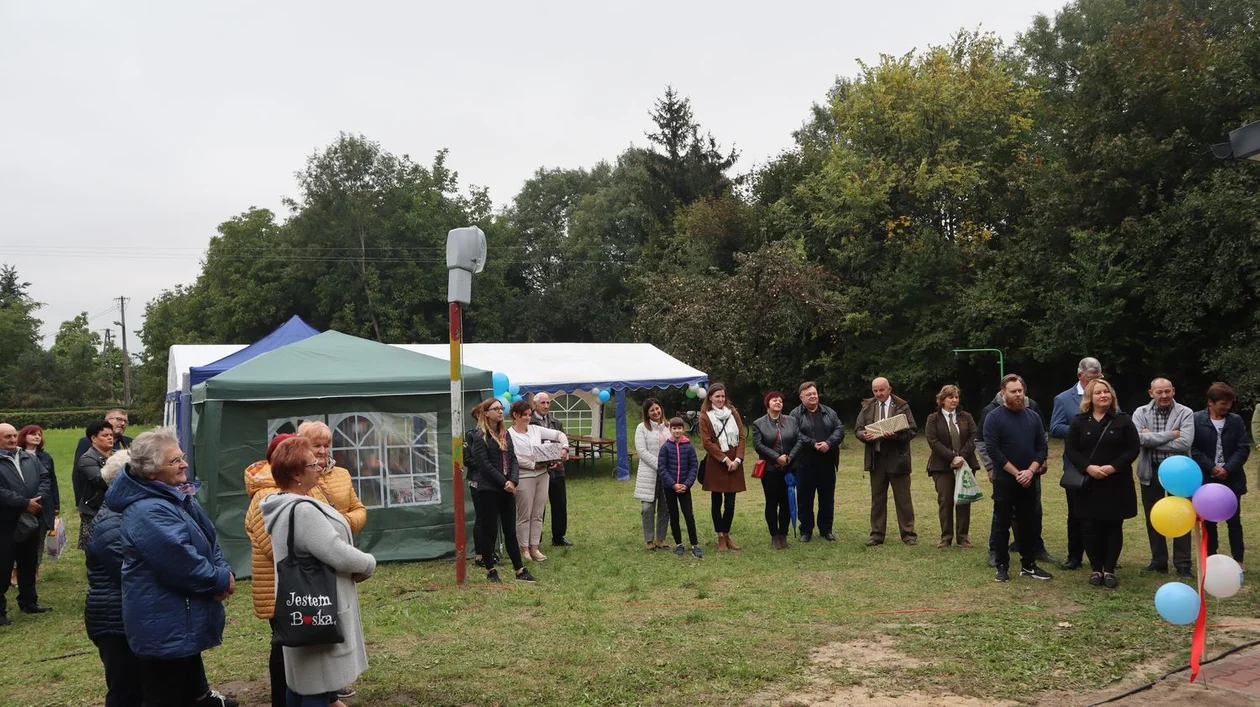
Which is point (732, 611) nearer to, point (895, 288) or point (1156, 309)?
point (1156, 309)

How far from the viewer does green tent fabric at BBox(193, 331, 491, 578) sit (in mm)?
8750

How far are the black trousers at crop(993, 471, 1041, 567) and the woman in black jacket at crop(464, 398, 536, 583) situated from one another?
3.78m

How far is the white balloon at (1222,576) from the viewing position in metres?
4.81

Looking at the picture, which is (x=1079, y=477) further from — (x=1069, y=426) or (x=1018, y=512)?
(x=1018, y=512)

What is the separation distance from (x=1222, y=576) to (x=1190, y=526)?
0.44 metres

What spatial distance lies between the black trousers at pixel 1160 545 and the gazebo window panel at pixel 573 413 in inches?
658

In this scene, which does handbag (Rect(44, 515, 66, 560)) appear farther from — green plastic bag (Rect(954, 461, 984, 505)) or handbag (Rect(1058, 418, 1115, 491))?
handbag (Rect(1058, 418, 1115, 491))

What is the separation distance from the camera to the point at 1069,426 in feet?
24.0

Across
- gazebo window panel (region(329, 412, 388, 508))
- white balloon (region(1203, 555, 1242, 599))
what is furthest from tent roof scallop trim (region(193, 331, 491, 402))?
white balloon (region(1203, 555, 1242, 599))

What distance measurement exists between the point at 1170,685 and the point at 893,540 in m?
4.96

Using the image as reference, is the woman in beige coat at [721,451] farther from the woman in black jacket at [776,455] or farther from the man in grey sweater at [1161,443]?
the man in grey sweater at [1161,443]

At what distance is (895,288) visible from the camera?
1125 inches

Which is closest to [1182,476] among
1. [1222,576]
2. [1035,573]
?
[1222,576]

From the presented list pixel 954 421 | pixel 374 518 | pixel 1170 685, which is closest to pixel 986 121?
pixel 954 421
